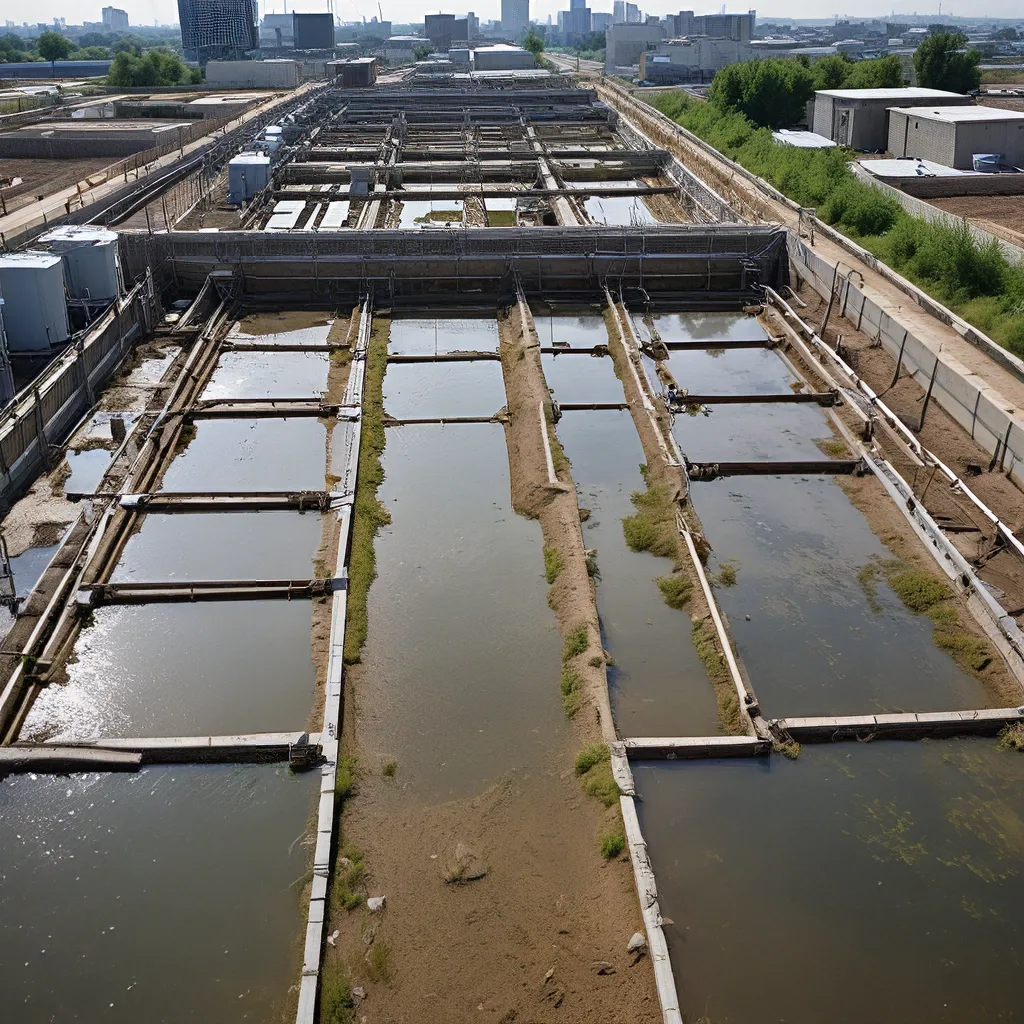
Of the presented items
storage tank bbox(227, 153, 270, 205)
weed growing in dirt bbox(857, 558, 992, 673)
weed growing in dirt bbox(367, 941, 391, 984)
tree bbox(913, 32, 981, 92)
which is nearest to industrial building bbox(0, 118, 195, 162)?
storage tank bbox(227, 153, 270, 205)

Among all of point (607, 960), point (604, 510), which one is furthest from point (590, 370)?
point (607, 960)

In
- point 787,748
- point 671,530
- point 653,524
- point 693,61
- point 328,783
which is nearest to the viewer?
point 328,783

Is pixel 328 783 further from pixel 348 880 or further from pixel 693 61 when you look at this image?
pixel 693 61

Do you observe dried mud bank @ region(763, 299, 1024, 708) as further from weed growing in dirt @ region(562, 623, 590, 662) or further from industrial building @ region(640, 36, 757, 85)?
industrial building @ region(640, 36, 757, 85)

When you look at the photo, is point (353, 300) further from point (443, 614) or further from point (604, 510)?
point (443, 614)

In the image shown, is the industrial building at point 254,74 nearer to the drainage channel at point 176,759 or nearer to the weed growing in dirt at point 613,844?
the drainage channel at point 176,759

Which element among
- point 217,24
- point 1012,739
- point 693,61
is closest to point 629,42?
point 693,61

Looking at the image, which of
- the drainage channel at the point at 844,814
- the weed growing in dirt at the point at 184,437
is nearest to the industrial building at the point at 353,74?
the weed growing in dirt at the point at 184,437
